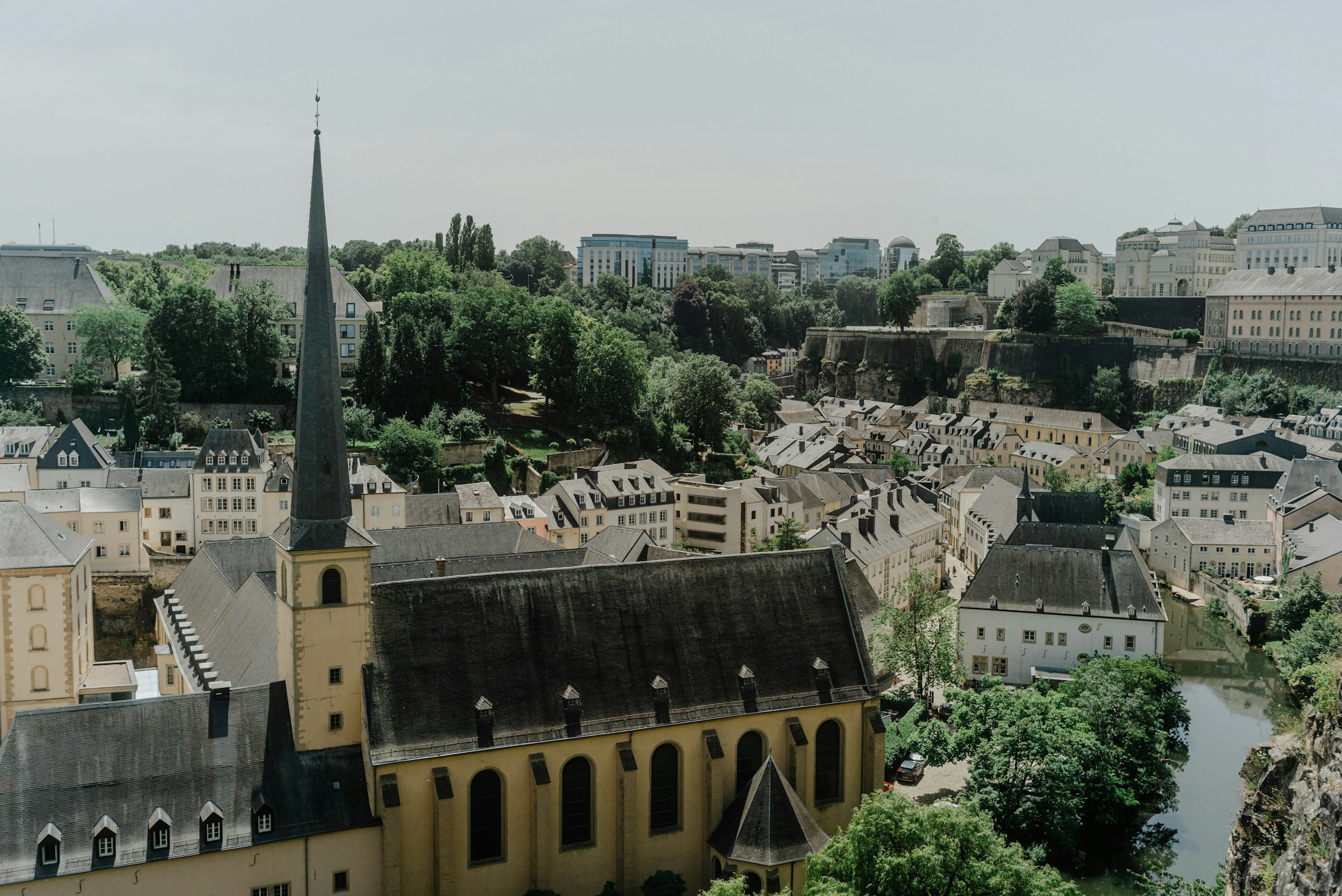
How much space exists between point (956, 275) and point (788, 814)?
162454mm

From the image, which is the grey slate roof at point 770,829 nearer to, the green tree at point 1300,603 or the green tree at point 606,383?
the green tree at point 1300,603

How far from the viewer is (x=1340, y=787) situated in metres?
18.2

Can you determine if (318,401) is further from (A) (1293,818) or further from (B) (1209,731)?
(B) (1209,731)

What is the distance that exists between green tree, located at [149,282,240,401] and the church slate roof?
212 feet

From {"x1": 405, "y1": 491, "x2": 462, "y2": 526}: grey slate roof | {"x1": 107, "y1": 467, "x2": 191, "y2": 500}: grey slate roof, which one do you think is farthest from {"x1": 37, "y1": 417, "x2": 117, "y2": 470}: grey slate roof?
{"x1": 405, "y1": 491, "x2": 462, "y2": 526}: grey slate roof

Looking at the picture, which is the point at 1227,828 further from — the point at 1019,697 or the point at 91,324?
the point at 91,324

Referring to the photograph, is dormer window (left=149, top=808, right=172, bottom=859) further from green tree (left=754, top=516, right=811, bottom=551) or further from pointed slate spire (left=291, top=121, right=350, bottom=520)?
green tree (left=754, top=516, right=811, bottom=551)

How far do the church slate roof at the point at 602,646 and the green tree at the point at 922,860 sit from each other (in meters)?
7.98

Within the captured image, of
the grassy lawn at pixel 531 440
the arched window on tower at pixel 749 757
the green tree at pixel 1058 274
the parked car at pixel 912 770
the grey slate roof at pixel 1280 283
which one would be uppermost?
the green tree at pixel 1058 274

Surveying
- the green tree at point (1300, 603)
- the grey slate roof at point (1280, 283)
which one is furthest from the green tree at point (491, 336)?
the grey slate roof at point (1280, 283)

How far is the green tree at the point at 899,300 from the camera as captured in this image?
160625 millimetres

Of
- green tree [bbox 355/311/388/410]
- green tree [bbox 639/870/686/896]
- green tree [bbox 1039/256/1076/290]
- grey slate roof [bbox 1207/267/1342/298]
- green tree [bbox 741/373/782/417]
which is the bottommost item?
green tree [bbox 639/870/686/896]

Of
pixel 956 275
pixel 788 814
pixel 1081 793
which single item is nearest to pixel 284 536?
pixel 788 814

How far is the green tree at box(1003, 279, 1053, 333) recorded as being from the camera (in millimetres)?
Answer: 142250
